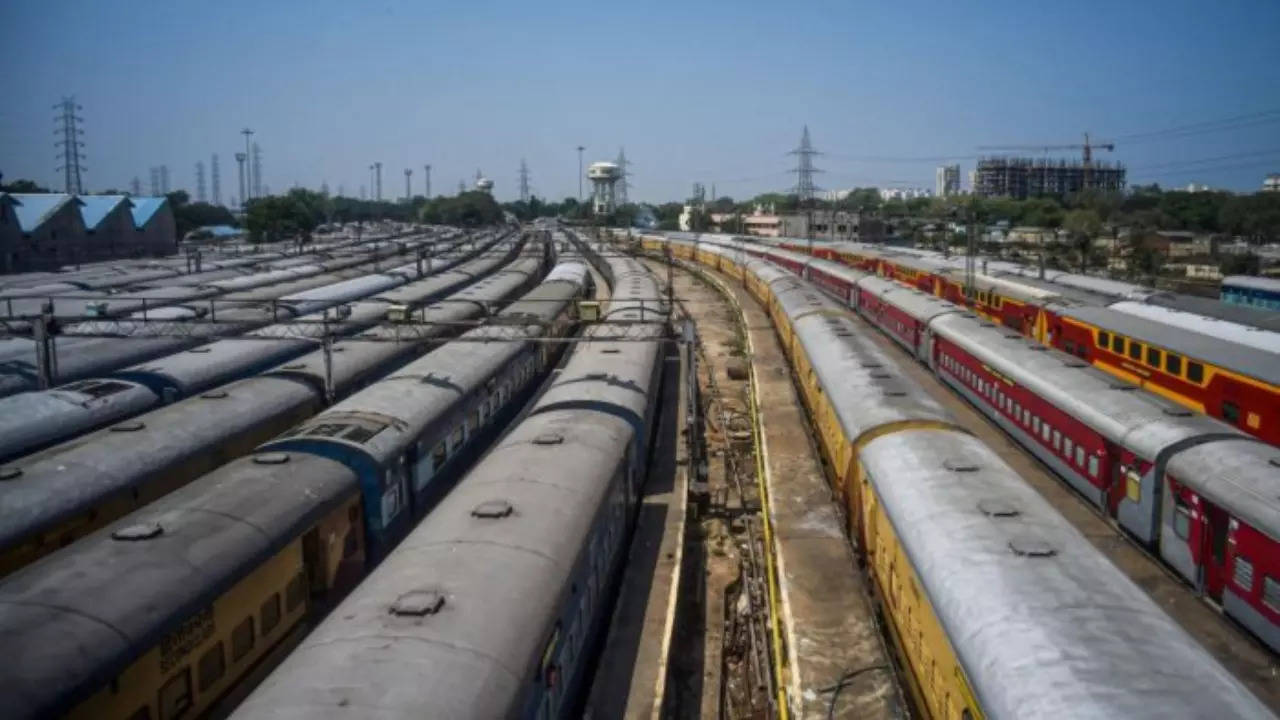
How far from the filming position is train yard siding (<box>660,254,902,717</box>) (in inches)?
540

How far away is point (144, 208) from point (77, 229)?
14091 mm

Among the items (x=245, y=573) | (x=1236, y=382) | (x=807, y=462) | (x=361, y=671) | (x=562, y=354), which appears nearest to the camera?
Answer: (x=361, y=671)

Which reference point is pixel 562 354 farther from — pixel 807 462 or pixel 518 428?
pixel 518 428

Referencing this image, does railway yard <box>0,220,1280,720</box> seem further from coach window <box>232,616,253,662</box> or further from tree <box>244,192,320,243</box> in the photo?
tree <box>244,192,320,243</box>

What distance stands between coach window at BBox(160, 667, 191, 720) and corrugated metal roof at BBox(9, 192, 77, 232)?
3668 inches

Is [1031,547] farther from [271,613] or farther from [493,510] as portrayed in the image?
[271,613]

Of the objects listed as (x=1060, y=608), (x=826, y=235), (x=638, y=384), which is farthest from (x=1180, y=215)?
(x=1060, y=608)

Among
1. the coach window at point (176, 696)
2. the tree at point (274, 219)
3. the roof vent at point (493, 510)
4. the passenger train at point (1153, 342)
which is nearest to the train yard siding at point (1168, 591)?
the passenger train at point (1153, 342)

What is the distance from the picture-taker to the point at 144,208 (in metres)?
108

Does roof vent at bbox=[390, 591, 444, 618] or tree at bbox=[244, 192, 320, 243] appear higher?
tree at bbox=[244, 192, 320, 243]

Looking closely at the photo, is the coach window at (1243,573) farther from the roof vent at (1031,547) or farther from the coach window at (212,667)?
the coach window at (212,667)

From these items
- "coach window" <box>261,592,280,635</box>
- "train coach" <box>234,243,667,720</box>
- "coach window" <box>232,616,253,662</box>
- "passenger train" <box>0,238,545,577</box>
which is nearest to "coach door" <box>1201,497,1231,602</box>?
"train coach" <box>234,243,667,720</box>

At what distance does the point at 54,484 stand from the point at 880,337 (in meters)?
40.5

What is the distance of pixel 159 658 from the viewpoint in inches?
426
